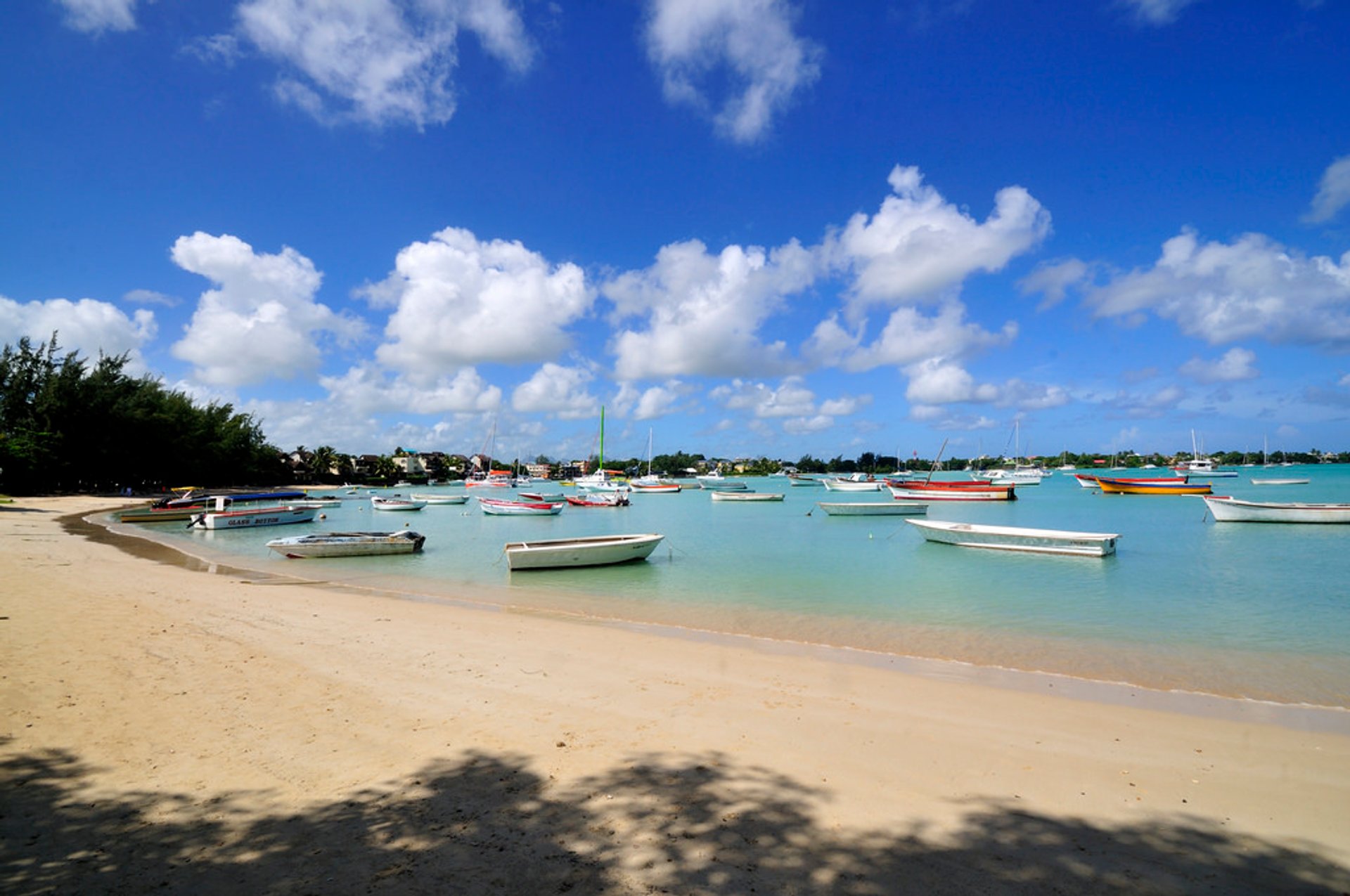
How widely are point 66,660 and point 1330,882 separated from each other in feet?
41.6

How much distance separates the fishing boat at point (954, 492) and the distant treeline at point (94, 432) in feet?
229

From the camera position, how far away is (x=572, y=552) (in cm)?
2170

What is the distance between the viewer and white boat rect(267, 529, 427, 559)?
2431cm

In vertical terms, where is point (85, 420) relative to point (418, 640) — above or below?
above

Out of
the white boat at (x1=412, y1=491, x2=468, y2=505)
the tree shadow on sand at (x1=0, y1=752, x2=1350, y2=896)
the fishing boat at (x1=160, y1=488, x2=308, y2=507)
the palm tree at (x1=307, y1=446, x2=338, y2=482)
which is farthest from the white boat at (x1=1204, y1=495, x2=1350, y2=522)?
the palm tree at (x1=307, y1=446, x2=338, y2=482)

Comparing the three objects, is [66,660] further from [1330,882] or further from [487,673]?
[1330,882]

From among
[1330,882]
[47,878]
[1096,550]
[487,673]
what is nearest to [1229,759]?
[1330,882]

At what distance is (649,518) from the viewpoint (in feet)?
162

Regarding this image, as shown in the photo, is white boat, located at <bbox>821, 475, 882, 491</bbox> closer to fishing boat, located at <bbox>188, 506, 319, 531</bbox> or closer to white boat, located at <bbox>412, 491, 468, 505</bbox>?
white boat, located at <bbox>412, 491, 468, 505</bbox>

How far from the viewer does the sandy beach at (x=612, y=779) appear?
4.09 m

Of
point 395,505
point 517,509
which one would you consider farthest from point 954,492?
point 395,505

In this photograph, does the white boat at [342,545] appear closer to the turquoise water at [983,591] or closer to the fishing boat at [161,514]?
the turquoise water at [983,591]

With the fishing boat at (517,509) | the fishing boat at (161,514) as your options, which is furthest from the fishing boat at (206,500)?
the fishing boat at (517,509)

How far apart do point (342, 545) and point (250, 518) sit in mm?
19038
